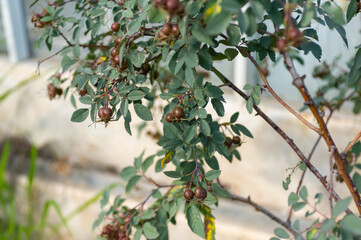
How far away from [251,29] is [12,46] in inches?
78.0

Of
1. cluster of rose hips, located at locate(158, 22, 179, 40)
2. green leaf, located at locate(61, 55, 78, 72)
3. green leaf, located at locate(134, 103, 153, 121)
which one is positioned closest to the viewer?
cluster of rose hips, located at locate(158, 22, 179, 40)

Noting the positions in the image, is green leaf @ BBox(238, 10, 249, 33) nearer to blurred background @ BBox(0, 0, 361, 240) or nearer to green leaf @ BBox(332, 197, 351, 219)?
green leaf @ BBox(332, 197, 351, 219)

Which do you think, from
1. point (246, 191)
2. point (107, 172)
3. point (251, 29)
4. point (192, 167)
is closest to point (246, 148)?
point (246, 191)

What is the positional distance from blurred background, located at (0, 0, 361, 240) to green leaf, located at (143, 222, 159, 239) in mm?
548

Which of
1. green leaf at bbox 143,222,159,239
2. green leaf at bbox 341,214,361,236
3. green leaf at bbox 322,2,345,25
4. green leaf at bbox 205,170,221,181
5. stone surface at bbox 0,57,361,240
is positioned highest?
stone surface at bbox 0,57,361,240

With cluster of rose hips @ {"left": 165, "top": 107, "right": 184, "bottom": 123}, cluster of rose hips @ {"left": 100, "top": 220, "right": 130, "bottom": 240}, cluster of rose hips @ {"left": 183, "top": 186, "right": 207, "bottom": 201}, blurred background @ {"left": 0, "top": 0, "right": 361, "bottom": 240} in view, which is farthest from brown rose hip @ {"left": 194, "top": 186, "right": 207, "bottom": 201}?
blurred background @ {"left": 0, "top": 0, "right": 361, "bottom": 240}

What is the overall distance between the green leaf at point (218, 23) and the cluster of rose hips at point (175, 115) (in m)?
0.21

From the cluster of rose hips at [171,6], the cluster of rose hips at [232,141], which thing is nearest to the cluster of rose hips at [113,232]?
the cluster of rose hips at [232,141]

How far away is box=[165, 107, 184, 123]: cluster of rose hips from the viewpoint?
63 cm

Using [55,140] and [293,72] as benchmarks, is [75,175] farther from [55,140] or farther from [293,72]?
[293,72]

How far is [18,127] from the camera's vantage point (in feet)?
7.41

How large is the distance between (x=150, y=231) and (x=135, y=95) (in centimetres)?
29

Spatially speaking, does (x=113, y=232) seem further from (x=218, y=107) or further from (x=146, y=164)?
(x=218, y=107)

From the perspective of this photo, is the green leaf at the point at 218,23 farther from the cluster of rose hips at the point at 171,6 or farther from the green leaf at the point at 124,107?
the green leaf at the point at 124,107
